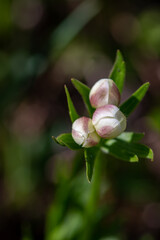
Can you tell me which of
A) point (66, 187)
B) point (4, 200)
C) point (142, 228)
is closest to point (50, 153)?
point (4, 200)

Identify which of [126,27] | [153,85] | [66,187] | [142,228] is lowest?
[142,228]

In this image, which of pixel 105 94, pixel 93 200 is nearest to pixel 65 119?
pixel 93 200

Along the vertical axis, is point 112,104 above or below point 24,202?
above

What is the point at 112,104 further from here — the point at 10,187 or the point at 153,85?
the point at 153,85

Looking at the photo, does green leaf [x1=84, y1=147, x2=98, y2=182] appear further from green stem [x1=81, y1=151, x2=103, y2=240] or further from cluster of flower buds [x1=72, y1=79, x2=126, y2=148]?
green stem [x1=81, y1=151, x2=103, y2=240]

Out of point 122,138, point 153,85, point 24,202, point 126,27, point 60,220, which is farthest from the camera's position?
point 126,27

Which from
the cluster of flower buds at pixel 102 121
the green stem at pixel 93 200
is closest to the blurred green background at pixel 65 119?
the green stem at pixel 93 200

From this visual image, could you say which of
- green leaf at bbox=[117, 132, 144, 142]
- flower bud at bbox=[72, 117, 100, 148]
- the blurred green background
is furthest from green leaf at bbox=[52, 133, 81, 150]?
the blurred green background

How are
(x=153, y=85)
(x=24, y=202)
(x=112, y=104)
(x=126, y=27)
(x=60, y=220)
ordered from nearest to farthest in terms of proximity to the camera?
(x=112, y=104)
(x=60, y=220)
(x=24, y=202)
(x=153, y=85)
(x=126, y=27)
